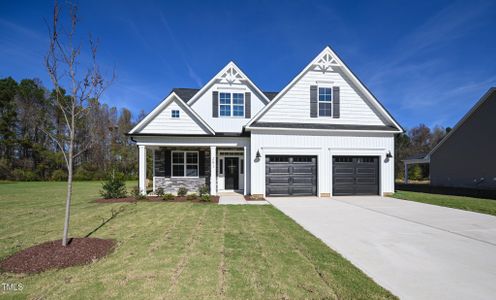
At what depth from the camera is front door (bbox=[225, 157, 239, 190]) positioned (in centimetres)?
1543

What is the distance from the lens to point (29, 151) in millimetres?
32875

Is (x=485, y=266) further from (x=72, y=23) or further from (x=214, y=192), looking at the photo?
(x=214, y=192)

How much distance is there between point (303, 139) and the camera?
41.9 feet

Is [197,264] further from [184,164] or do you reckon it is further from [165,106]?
[165,106]

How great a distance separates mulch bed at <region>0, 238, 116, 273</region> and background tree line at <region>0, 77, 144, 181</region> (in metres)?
26.1

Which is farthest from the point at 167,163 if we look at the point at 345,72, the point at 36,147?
the point at 36,147

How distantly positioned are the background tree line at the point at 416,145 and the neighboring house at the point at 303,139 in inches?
958

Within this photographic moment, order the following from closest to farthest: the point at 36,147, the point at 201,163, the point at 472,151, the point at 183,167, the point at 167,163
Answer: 1. the point at 167,163
2. the point at 183,167
3. the point at 201,163
4. the point at 472,151
5. the point at 36,147

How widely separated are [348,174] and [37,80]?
45.5 metres

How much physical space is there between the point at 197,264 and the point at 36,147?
126ft

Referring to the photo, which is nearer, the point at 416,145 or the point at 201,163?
the point at 201,163

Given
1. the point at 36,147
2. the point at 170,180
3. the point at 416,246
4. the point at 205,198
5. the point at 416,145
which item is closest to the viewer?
the point at 416,246

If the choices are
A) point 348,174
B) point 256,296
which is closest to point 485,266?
point 256,296

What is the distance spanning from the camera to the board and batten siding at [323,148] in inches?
489
